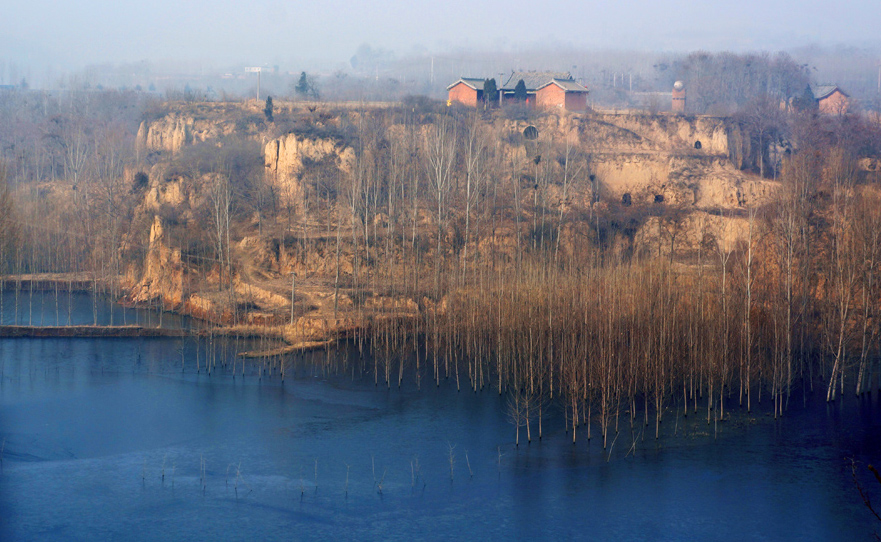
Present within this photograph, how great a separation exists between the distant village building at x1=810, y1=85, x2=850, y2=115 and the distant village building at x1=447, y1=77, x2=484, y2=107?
1268 inches

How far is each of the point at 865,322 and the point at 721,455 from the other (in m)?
9.32

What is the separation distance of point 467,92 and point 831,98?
1511 inches

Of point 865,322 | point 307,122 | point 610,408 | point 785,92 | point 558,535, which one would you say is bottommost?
point 558,535

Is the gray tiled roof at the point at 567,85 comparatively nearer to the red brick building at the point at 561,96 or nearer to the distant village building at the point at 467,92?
the red brick building at the point at 561,96

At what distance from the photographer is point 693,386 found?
30.7m

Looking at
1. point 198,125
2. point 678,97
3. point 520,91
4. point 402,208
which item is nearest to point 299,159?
point 198,125

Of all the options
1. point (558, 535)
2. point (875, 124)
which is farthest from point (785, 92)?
point (558, 535)

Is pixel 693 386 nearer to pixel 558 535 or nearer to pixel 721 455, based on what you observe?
pixel 721 455

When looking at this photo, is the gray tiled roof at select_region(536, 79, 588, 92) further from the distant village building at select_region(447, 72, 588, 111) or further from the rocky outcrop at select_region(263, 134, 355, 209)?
the rocky outcrop at select_region(263, 134, 355, 209)

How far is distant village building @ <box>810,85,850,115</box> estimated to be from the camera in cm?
7888

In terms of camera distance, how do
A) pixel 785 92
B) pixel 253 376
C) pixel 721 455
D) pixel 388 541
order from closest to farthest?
1. pixel 388 541
2. pixel 721 455
3. pixel 253 376
4. pixel 785 92

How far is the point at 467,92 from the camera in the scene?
71.4 m

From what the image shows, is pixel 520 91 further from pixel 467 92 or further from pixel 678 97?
pixel 678 97

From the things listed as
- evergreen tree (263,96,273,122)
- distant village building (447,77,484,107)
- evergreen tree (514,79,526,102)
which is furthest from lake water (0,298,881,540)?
evergreen tree (514,79,526,102)
